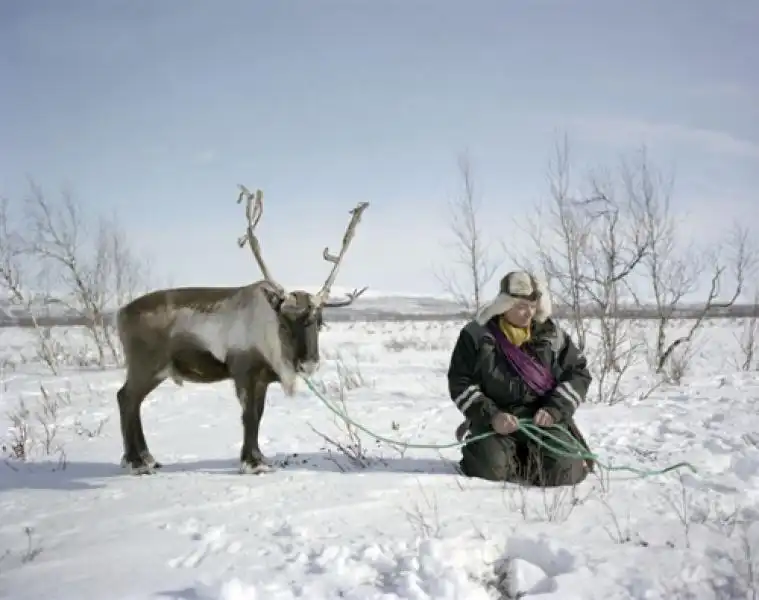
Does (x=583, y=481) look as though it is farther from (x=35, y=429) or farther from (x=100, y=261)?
(x=100, y=261)

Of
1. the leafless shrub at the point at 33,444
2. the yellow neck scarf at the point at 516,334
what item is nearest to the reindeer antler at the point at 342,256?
the yellow neck scarf at the point at 516,334

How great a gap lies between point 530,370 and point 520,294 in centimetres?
59

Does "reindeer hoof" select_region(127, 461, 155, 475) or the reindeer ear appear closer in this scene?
the reindeer ear

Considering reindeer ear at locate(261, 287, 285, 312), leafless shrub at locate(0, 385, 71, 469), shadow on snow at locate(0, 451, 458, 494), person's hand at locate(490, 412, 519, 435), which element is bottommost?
leafless shrub at locate(0, 385, 71, 469)

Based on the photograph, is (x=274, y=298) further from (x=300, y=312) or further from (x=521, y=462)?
(x=521, y=462)

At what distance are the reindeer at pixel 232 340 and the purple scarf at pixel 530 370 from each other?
1.37 meters

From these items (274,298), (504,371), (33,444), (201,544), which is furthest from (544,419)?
(33,444)

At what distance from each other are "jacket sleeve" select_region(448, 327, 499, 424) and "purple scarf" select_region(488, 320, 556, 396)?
0.84ft

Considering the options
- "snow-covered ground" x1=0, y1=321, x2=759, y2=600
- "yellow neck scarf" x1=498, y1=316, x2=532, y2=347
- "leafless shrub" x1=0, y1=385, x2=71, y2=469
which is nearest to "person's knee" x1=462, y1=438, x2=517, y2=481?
"snow-covered ground" x1=0, y1=321, x2=759, y2=600

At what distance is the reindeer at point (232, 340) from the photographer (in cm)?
465

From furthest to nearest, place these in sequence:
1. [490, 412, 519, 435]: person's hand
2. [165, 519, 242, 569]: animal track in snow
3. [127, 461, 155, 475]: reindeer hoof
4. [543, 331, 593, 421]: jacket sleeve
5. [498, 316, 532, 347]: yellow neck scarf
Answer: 1. [127, 461, 155, 475]: reindeer hoof
2. [498, 316, 532, 347]: yellow neck scarf
3. [543, 331, 593, 421]: jacket sleeve
4. [490, 412, 519, 435]: person's hand
5. [165, 519, 242, 569]: animal track in snow

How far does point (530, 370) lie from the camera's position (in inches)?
173

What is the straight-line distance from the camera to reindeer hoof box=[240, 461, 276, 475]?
4733 mm

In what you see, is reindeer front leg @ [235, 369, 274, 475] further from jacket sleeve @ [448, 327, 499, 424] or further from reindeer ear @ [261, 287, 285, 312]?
jacket sleeve @ [448, 327, 499, 424]
